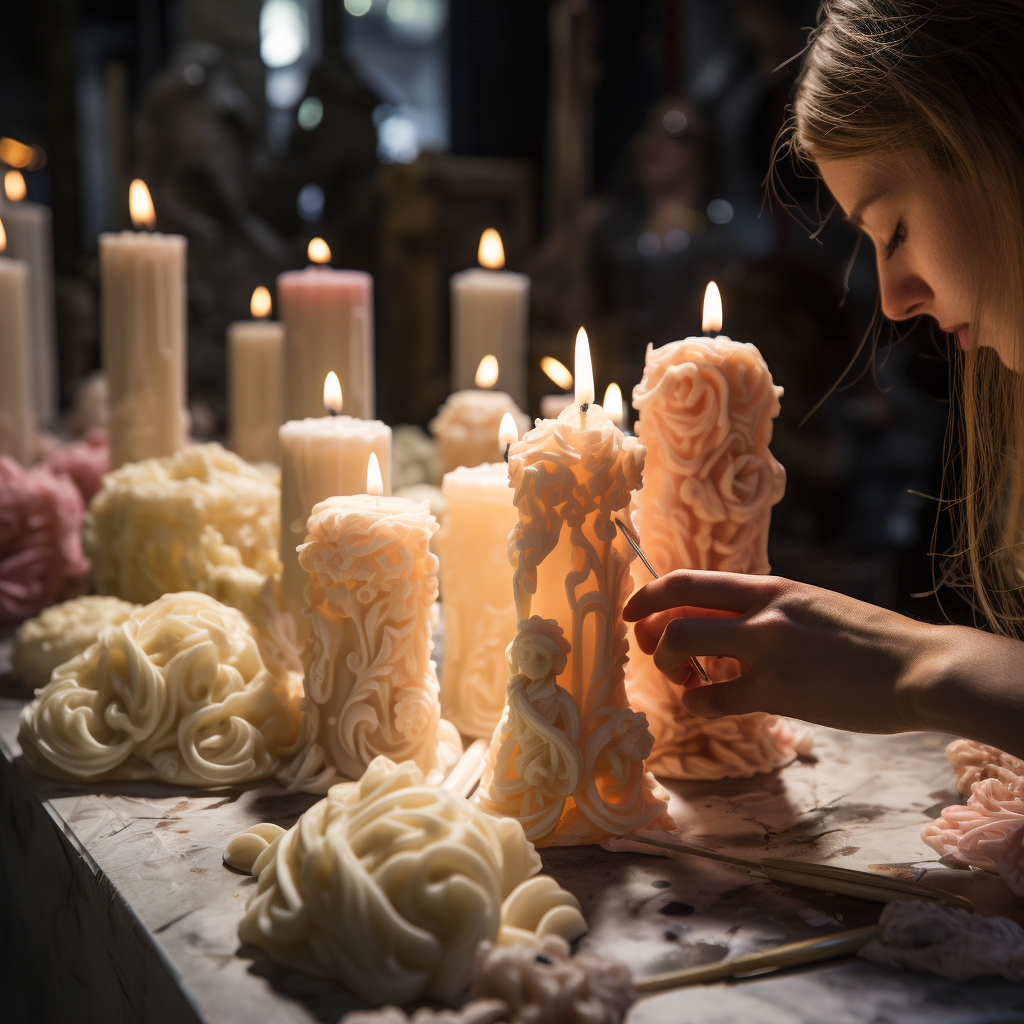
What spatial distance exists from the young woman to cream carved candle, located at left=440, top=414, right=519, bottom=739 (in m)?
0.16

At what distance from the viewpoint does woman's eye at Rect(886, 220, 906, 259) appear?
91 centimetres

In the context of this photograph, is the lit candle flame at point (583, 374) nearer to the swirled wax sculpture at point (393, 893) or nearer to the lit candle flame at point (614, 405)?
the lit candle flame at point (614, 405)

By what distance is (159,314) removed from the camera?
1.44 m

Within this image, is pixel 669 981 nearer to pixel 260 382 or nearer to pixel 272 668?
pixel 272 668

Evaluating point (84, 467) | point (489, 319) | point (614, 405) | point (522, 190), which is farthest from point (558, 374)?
Result: point (522, 190)

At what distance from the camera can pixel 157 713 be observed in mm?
917

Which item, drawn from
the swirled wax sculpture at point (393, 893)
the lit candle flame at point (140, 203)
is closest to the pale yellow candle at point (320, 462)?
the swirled wax sculpture at point (393, 893)

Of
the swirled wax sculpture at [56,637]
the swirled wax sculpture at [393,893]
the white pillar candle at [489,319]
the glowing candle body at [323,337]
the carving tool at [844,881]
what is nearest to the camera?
the swirled wax sculpture at [393,893]

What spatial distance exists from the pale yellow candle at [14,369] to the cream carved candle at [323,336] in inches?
23.2

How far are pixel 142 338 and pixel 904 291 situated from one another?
39.4 inches

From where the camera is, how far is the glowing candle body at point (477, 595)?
0.99 m

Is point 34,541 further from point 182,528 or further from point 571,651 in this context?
point 571,651

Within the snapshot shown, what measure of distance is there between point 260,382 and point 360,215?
1196 millimetres

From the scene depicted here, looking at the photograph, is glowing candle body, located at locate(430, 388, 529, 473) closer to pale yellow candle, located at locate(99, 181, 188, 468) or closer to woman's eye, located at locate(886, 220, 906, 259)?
pale yellow candle, located at locate(99, 181, 188, 468)
